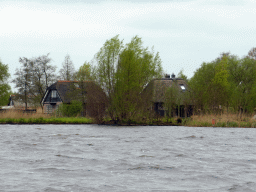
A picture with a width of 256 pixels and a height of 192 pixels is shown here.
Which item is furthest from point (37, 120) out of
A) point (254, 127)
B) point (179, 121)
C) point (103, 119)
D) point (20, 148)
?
point (20, 148)

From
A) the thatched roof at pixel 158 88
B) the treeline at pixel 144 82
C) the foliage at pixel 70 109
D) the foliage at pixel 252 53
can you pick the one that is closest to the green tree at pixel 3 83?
the treeline at pixel 144 82

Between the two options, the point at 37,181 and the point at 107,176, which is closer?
the point at 37,181

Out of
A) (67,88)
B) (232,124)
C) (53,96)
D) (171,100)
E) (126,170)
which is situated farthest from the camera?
(53,96)

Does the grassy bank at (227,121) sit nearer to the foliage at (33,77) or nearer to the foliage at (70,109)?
the foliage at (70,109)

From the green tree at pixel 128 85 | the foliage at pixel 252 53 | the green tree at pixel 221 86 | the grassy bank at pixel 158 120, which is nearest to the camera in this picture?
the grassy bank at pixel 158 120

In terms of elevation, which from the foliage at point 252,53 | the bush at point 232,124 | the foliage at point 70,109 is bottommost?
the bush at point 232,124

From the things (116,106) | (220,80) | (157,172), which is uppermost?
(220,80)

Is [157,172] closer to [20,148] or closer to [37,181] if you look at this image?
[37,181]

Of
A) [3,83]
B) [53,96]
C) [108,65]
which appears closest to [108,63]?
[108,65]

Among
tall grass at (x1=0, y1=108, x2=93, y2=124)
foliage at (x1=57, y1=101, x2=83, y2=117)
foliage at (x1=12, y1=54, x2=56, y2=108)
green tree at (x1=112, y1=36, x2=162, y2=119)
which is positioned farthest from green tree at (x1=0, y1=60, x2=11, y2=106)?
green tree at (x1=112, y1=36, x2=162, y2=119)

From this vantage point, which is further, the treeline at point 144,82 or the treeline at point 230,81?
the treeline at point 230,81

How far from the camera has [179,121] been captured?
38.6 metres

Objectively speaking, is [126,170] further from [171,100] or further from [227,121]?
[171,100]

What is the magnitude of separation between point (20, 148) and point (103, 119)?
23.0m
